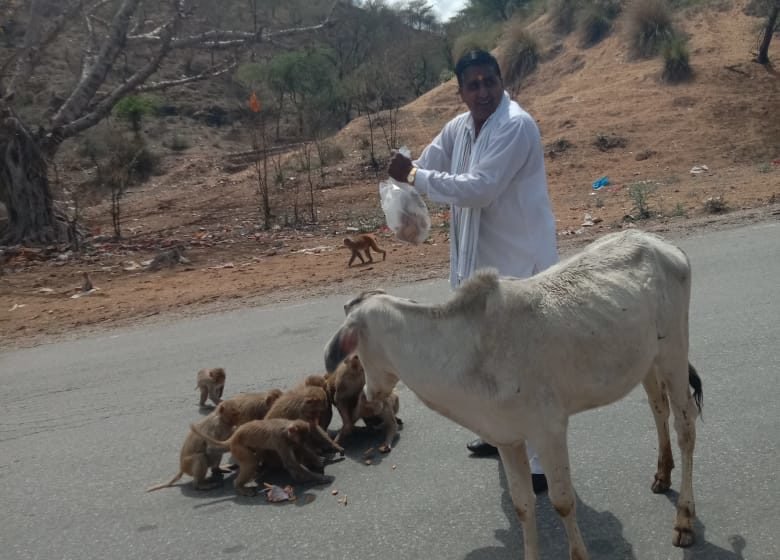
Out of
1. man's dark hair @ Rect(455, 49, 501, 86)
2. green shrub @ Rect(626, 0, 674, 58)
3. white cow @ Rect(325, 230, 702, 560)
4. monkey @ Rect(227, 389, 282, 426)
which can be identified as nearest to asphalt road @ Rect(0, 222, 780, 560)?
white cow @ Rect(325, 230, 702, 560)

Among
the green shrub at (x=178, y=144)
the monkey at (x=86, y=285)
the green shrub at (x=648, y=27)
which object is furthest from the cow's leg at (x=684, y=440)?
the green shrub at (x=178, y=144)

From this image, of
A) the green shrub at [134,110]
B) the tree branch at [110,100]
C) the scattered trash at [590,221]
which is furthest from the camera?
the green shrub at [134,110]

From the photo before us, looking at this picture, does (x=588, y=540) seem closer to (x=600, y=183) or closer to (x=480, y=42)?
(x=600, y=183)

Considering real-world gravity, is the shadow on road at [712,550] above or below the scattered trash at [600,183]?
below

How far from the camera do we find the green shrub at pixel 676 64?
78.2 feet

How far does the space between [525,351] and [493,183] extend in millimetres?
1076

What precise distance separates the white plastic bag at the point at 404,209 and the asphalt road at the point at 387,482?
1544 millimetres

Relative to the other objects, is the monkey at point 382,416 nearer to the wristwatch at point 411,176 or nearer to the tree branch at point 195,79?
the wristwatch at point 411,176

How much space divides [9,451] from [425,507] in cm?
346

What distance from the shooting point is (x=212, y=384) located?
6.46 meters

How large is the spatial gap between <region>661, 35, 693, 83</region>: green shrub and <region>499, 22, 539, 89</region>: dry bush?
7037mm

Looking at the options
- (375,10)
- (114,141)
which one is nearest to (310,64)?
(114,141)

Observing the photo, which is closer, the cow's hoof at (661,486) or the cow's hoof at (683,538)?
the cow's hoof at (683,538)

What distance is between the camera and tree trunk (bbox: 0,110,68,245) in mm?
17594
